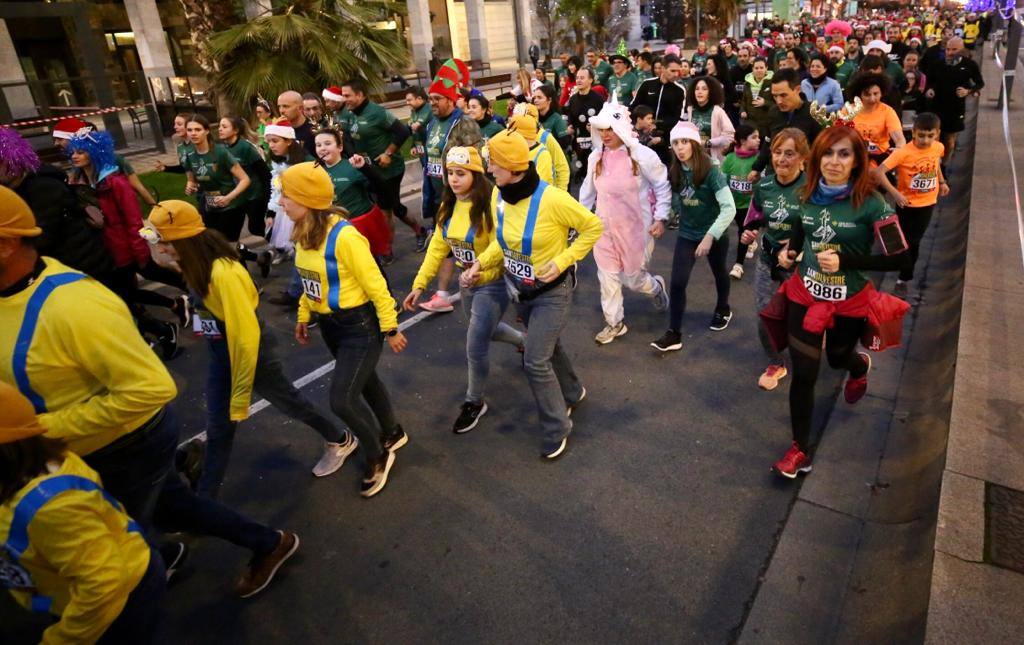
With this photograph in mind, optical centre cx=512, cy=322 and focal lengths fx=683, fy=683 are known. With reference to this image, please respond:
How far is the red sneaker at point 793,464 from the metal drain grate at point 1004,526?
0.87 m

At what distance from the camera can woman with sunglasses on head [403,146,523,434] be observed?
4164mm

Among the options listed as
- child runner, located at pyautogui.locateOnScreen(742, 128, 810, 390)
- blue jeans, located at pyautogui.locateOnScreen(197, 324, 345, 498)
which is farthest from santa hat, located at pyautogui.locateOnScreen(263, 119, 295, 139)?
child runner, located at pyautogui.locateOnScreen(742, 128, 810, 390)

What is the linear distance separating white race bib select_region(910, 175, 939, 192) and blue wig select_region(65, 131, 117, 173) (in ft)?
22.4

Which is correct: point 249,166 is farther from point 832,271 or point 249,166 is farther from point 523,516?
point 832,271

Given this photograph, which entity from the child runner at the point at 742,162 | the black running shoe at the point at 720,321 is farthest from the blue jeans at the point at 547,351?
the child runner at the point at 742,162

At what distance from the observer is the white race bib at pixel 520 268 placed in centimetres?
400

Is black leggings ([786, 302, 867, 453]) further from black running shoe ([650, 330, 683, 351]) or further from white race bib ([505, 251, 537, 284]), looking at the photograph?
black running shoe ([650, 330, 683, 351])

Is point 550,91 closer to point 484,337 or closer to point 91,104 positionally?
point 484,337

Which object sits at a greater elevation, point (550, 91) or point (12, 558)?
point (550, 91)

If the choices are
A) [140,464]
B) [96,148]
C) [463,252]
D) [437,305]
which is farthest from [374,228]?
[140,464]

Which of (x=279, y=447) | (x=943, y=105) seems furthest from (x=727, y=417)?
(x=943, y=105)

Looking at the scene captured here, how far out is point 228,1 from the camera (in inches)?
495

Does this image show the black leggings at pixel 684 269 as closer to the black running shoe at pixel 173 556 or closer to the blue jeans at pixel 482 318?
the blue jeans at pixel 482 318

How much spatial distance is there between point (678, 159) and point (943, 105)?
20.7 ft
